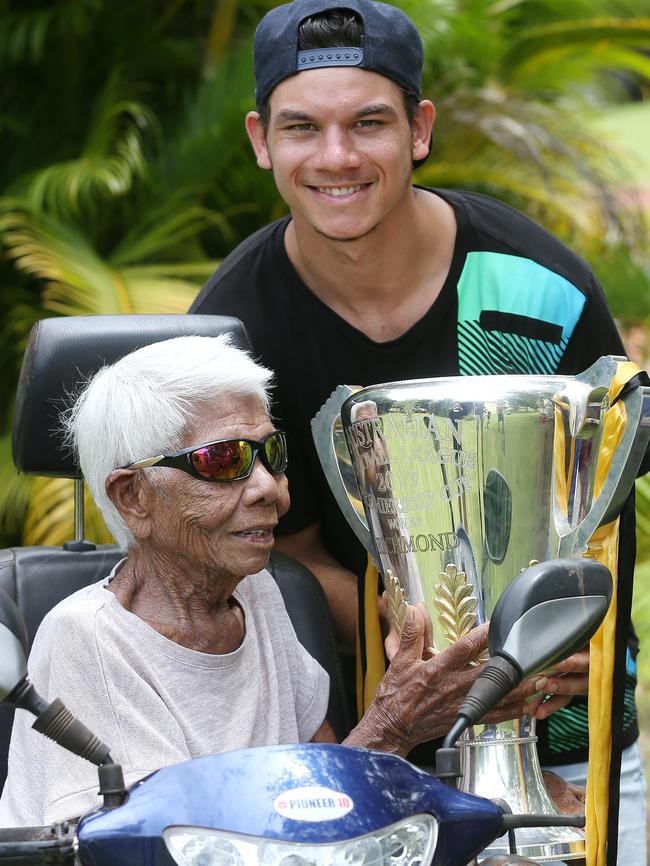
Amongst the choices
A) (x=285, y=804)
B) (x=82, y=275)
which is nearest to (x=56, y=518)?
(x=82, y=275)

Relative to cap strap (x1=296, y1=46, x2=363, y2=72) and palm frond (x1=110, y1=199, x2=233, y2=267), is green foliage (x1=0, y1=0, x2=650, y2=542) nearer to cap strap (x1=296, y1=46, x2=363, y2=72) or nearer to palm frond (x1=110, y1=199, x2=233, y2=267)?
palm frond (x1=110, y1=199, x2=233, y2=267)

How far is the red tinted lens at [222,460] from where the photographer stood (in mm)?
2014

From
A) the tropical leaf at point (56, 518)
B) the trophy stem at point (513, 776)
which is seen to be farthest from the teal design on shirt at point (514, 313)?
the tropical leaf at point (56, 518)

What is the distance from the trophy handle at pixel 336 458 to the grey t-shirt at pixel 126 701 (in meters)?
0.25

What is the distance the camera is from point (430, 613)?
2.07m

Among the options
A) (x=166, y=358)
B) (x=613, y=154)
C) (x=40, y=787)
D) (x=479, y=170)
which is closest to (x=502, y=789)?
(x=40, y=787)

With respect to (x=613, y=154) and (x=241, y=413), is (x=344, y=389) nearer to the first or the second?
(x=241, y=413)

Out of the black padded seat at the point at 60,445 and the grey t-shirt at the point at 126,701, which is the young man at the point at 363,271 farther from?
the grey t-shirt at the point at 126,701

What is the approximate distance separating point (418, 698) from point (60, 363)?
2.77 ft

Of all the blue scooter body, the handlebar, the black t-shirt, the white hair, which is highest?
the black t-shirt

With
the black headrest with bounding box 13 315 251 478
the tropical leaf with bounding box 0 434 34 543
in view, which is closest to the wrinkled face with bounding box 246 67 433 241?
the black headrest with bounding box 13 315 251 478

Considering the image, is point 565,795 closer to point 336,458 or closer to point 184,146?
point 336,458

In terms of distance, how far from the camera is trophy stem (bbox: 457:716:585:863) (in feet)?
6.32

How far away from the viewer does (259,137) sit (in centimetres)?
262
